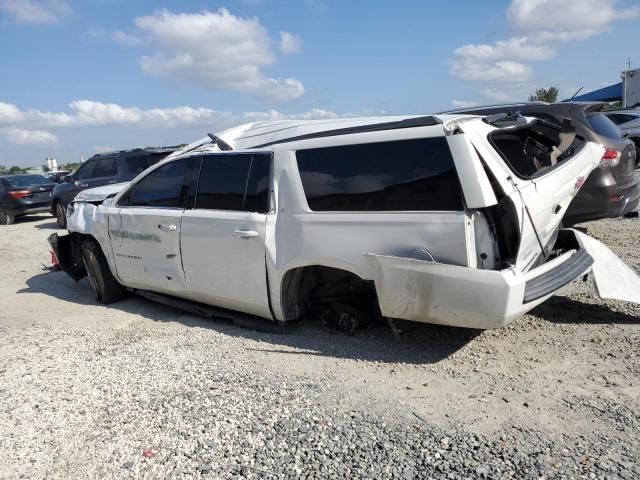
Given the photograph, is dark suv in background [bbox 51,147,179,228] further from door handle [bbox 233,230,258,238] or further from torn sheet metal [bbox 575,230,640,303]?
torn sheet metal [bbox 575,230,640,303]

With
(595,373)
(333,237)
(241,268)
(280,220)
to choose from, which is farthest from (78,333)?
(595,373)

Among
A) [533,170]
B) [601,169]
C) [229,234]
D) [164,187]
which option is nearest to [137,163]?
[164,187]

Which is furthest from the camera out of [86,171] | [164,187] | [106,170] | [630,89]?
[630,89]

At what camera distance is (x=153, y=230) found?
206 inches

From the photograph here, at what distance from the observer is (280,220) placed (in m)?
4.30

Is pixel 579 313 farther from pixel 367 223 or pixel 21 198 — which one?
pixel 21 198

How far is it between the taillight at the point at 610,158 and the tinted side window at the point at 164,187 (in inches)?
183

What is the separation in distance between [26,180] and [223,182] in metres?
14.3

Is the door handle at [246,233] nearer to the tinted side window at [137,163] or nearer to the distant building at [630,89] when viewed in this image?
the tinted side window at [137,163]

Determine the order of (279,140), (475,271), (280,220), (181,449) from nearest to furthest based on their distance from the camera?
(181,449) → (475,271) → (280,220) → (279,140)

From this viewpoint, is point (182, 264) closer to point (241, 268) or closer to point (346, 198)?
point (241, 268)

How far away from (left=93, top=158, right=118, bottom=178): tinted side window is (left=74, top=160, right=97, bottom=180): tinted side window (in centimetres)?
17

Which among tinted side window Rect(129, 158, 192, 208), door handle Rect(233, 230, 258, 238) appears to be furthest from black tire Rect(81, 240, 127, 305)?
door handle Rect(233, 230, 258, 238)

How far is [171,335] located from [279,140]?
2096mm
